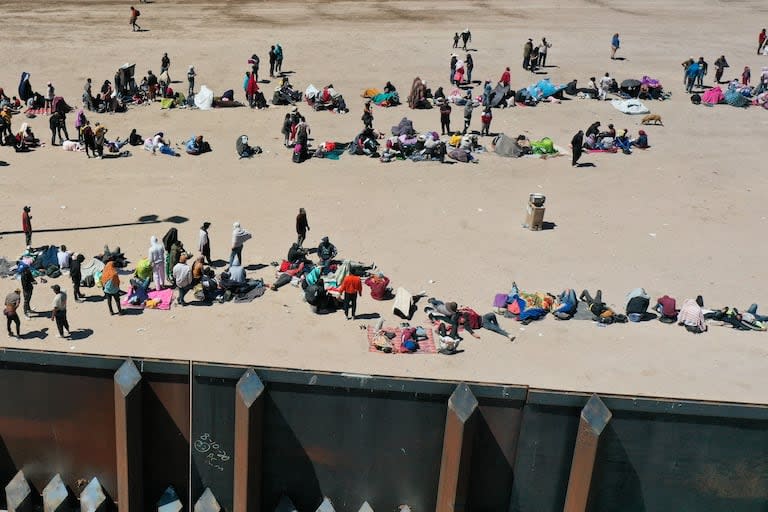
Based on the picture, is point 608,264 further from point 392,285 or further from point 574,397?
point 574,397

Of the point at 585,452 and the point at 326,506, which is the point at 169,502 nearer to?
the point at 326,506

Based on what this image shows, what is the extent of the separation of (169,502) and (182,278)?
8.44 metres

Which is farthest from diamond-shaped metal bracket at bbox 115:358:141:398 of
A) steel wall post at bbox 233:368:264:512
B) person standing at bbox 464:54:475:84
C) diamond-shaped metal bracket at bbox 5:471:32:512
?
person standing at bbox 464:54:475:84

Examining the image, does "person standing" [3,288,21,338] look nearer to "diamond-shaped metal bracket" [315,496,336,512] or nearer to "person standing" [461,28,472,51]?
"diamond-shaped metal bracket" [315,496,336,512]

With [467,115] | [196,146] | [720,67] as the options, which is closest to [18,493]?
[196,146]

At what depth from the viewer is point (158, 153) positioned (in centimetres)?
2702

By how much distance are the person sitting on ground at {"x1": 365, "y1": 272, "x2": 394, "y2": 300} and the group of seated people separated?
13382mm

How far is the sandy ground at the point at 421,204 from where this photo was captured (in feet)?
54.5

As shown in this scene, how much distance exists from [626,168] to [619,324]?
1128cm

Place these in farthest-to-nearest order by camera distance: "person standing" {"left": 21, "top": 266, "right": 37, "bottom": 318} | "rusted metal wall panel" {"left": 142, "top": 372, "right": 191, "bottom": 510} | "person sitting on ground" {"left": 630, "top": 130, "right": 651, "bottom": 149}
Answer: "person sitting on ground" {"left": 630, "top": 130, "right": 651, "bottom": 149} → "person standing" {"left": 21, "top": 266, "right": 37, "bottom": 318} → "rusted metal wall panel" {"left": 142, "top": 372, "right": 191, "bottom": 510}

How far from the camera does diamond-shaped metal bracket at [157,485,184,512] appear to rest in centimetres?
962

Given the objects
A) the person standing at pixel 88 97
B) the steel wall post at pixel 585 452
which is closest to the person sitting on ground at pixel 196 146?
the person standing at pixel 88 97

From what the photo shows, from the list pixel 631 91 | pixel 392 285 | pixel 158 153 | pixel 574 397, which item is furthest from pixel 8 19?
pixel 574 397

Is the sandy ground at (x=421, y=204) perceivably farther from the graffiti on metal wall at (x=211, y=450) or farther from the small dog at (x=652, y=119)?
the graffiti on metal wall at (x=211, y=450)
